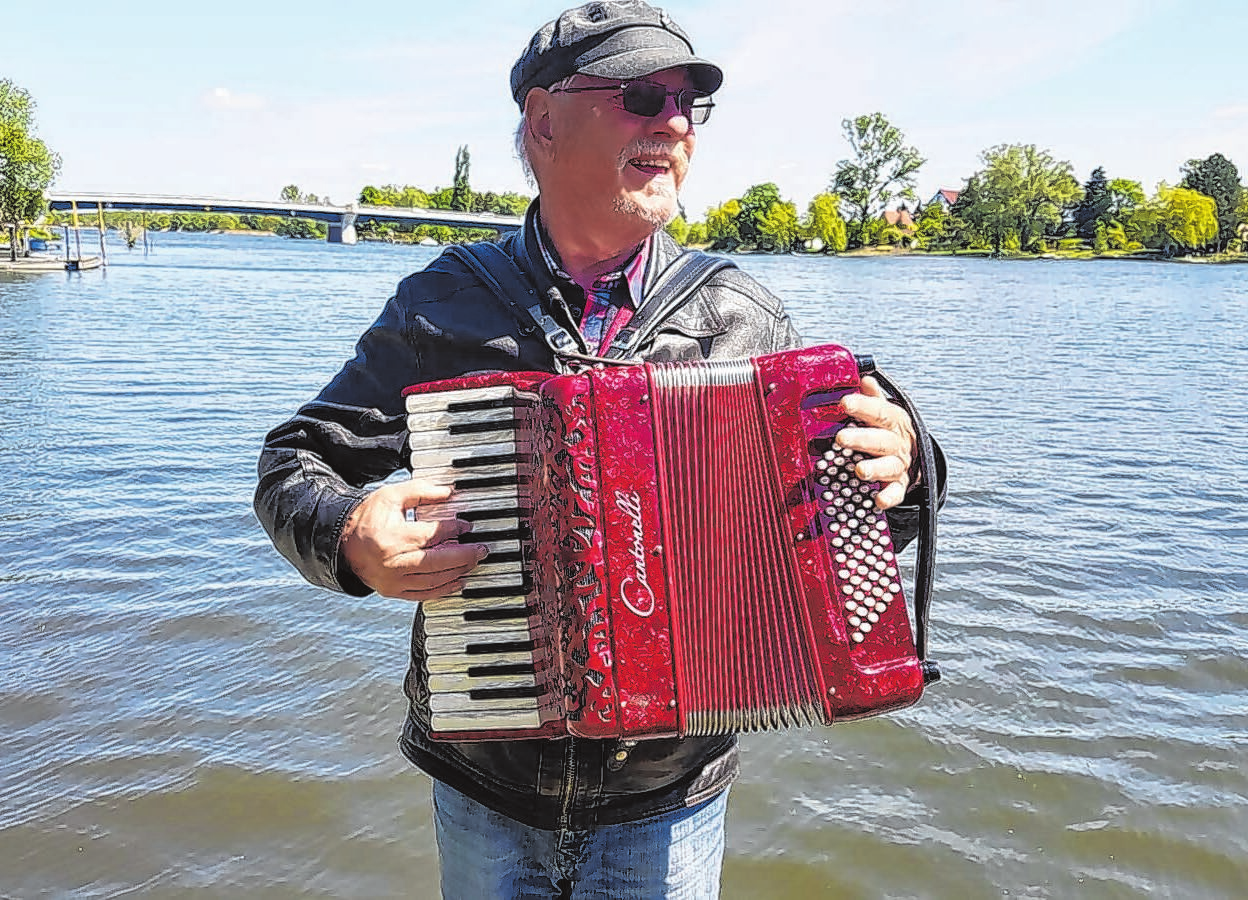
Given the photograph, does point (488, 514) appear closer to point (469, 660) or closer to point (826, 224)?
point (469, 660)

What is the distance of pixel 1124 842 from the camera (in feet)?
14.6

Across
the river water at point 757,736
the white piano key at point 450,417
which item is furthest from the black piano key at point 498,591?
the river water at point 757,736

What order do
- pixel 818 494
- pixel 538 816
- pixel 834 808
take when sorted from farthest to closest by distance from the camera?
pixel 834 808 < pixel 538 816 < pixel 818 494

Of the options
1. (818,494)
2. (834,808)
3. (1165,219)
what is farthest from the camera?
(1165,219)

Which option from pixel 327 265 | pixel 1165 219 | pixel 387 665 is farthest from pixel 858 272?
pixel 387 665

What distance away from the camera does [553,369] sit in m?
2.29

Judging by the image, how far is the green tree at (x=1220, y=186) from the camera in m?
95.1

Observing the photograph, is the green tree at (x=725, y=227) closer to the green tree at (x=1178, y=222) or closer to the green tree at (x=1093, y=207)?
the green tree at (x=1093, y=207)

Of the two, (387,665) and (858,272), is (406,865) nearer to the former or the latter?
(387,665)

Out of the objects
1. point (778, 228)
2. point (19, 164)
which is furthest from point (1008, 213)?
point (19, 164)

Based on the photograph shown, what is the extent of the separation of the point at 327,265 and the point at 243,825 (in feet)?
204

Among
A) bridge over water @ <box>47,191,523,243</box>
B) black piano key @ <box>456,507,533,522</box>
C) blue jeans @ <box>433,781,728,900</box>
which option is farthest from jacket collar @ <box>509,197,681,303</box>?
bridge over water @ <box>47,191,523,243</box>

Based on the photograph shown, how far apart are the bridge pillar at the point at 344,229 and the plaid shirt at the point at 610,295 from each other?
327 feet

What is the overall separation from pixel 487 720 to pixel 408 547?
1.24ft
